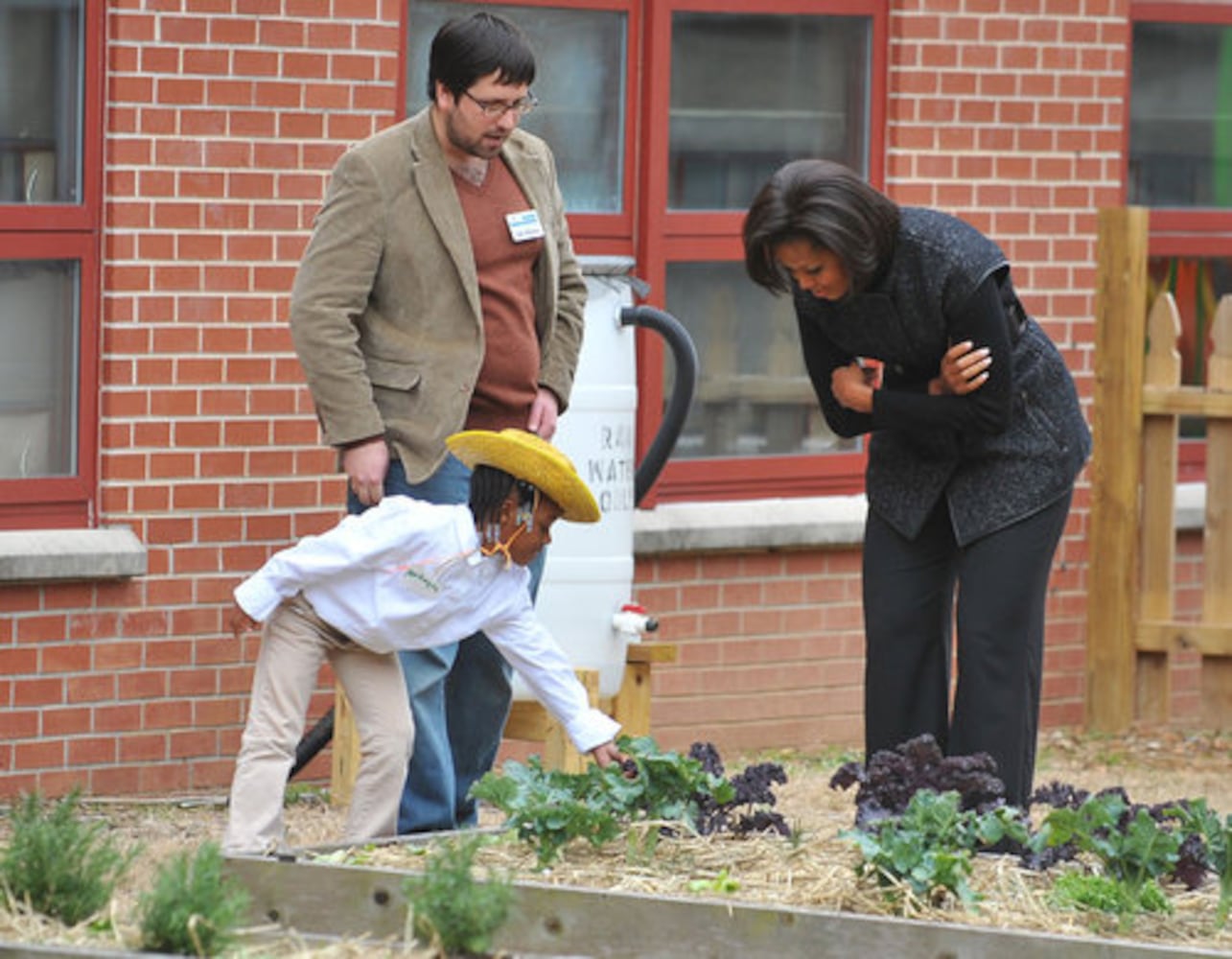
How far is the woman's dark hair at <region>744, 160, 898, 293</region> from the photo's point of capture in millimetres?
5555

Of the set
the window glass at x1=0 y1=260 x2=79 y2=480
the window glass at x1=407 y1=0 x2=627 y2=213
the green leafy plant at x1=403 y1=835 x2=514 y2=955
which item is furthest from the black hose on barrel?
the green leafy plant at x1=403 y1=835 x2=514 y2=955

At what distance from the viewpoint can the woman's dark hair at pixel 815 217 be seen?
555cm

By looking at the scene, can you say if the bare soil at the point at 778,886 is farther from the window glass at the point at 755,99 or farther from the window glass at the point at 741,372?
the window glass at the point at 755,99

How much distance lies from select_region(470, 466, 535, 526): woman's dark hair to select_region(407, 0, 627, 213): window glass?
2556 mm

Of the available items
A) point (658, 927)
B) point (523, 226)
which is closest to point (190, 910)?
point (658, 927)

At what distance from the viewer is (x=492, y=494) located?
5727 mm

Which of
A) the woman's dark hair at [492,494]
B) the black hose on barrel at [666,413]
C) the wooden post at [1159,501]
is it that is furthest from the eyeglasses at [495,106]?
the wooden post at [1159,501]

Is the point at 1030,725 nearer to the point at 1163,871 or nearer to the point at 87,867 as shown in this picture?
the point at 1163,871

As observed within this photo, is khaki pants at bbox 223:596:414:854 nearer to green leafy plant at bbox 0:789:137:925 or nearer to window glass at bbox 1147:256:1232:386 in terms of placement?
green leafy plant at bbox 0:789:137:925


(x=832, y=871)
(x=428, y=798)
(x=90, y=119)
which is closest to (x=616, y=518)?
(x=428, y=798)

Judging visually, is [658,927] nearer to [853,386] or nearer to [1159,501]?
[853,386]

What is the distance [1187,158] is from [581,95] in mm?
2447

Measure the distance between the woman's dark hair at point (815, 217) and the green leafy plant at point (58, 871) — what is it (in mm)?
1872

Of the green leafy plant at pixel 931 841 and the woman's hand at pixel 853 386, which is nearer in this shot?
the green leafy plant at pixel 931 841
